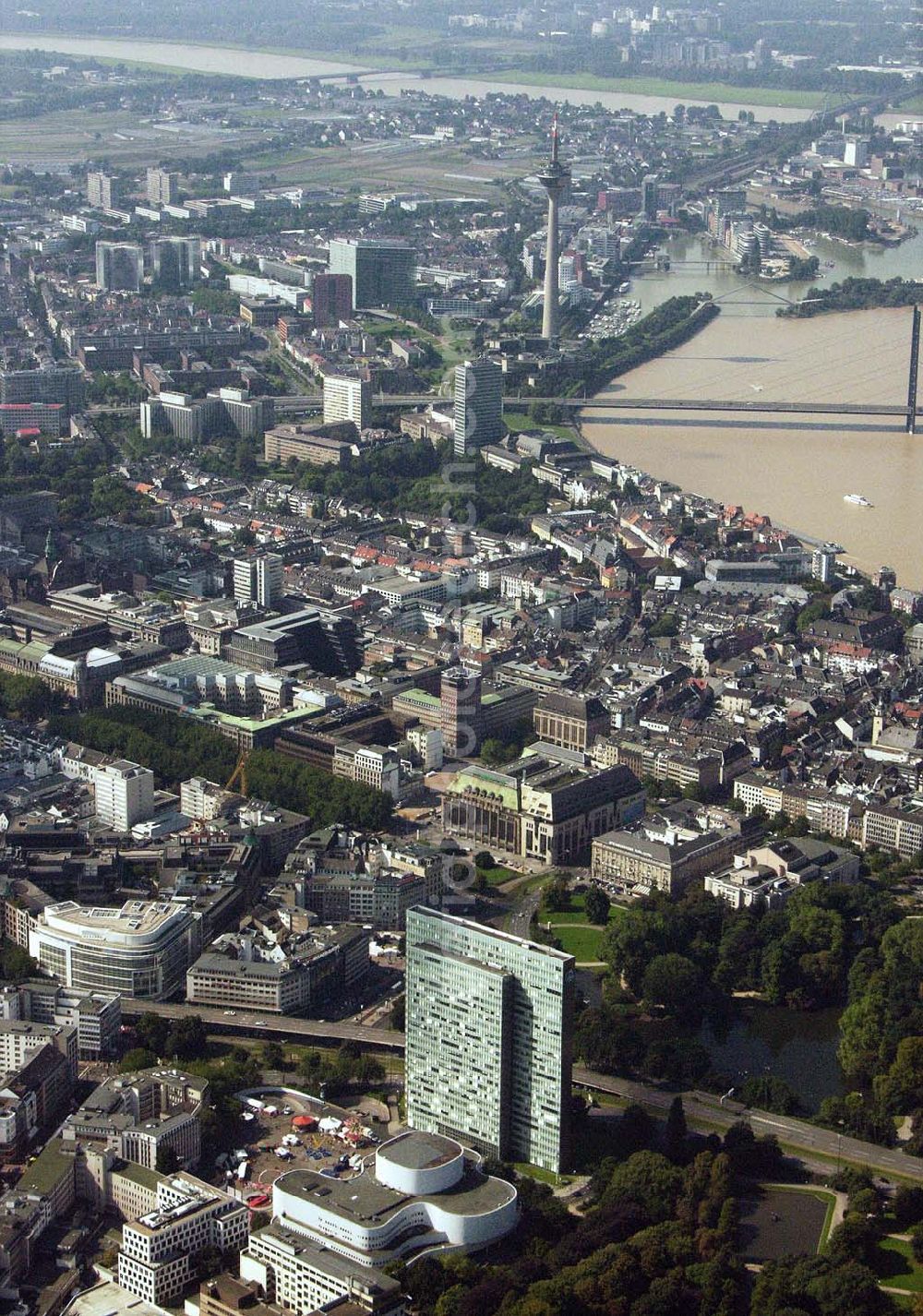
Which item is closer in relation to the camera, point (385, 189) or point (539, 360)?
point (539, 360)

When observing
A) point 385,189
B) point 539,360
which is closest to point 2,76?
point 385,189

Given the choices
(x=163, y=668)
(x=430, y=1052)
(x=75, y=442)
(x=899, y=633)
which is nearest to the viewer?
(x=430, y=1052)

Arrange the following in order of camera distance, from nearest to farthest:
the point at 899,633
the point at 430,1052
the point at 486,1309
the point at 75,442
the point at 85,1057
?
the point at 486,1309
the point at 430,1052
the point at 85,1057
the point at 899,633
the point at 75,442

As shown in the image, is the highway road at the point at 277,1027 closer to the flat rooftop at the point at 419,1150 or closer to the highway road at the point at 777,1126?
the highway road at the point at 777,1126

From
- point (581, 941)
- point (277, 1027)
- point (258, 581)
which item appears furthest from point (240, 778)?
point (258, 581)

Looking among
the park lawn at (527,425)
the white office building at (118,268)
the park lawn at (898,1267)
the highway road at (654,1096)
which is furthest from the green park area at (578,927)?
the white office building at (118,268)

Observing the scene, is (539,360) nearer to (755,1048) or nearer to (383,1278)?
(755,1048)

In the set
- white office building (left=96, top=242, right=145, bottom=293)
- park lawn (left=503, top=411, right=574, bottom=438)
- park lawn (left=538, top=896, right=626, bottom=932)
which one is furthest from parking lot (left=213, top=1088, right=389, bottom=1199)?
white office building (left=96, top=242, right=145, bottom=293)
